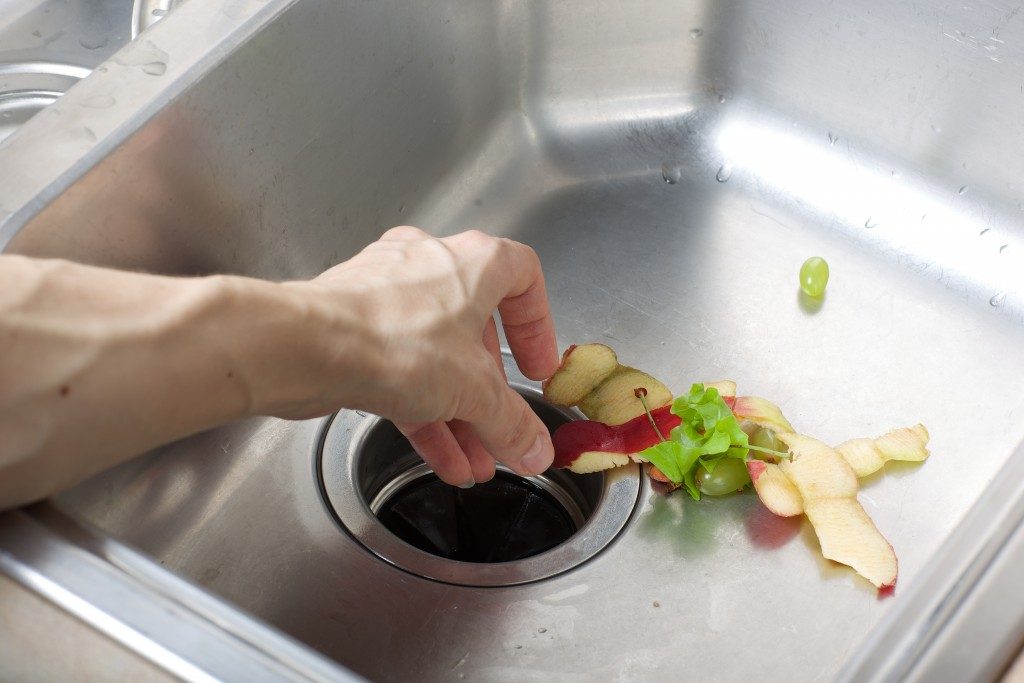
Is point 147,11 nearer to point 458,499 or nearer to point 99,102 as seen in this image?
point 99,102

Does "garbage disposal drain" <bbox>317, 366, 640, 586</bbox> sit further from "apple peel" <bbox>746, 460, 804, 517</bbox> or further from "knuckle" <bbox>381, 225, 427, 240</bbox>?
"knuckle" <bbox>381, 225, 427, 240</bbox>

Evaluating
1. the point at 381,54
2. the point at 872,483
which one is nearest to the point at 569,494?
the point at 872,483

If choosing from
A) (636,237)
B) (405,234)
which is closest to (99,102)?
(405,234)

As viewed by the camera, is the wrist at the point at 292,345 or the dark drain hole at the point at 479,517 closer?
the wrist at the point at 292,345

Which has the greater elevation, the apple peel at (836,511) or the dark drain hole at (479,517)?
the apple peel at (836,511)

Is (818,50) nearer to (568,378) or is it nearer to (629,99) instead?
(629,99)

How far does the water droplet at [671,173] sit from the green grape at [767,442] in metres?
0.32

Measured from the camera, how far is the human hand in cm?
56

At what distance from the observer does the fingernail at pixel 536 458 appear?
721 millimetres

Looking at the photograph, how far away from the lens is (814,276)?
0.91 metres

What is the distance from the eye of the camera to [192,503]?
784 mm

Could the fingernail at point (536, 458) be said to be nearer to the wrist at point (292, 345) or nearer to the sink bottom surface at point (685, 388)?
the sink bottom surface at point (685, 388)

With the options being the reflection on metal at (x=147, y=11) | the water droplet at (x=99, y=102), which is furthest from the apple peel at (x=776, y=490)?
the reflection on metal at (x=147, y=11)

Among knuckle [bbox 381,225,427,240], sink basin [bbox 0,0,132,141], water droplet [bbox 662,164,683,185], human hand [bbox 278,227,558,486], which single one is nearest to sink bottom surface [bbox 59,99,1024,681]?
water droplet [bbox 662,164,683,185]
